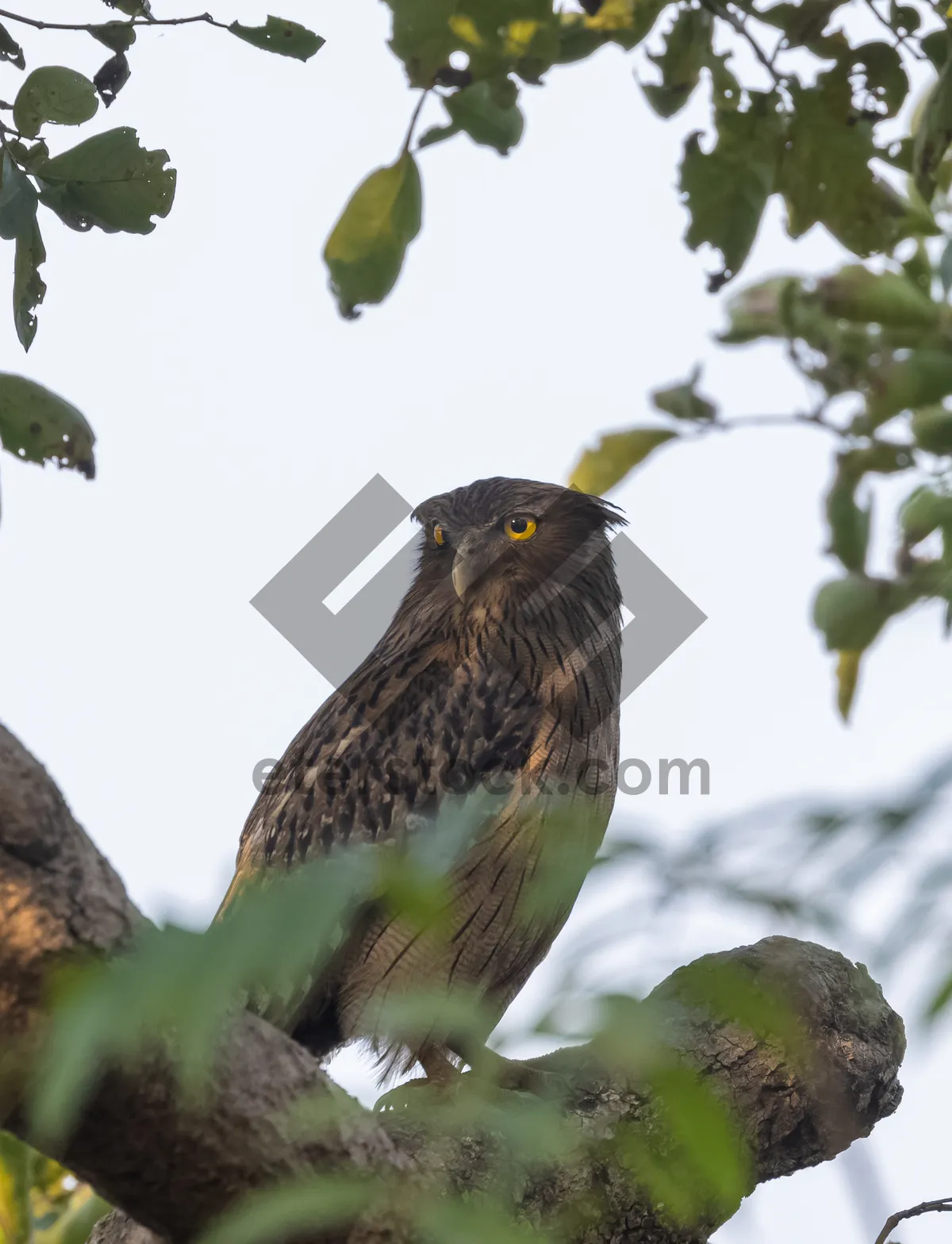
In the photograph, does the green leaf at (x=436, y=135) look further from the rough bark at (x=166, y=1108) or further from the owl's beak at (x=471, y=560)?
the owl's beak at (x=471, y=560)

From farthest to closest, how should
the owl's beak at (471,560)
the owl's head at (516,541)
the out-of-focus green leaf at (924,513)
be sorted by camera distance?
the owl's head at (516,541) → the owl's beak at (471,560) → the out-of-focus green leaf at (924,513)

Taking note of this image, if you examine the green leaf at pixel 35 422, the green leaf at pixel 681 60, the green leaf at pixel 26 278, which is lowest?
the green leaf at pixel 35 422

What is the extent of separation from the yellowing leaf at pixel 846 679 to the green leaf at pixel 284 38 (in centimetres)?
135

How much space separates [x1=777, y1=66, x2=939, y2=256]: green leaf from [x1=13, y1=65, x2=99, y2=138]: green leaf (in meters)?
1.19

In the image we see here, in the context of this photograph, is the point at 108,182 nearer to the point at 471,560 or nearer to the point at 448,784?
the point at 448,784

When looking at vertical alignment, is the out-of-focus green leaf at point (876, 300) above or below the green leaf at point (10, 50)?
above

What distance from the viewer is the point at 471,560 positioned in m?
4.46

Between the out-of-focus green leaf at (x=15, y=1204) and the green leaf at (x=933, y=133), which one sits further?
the out-of-focus green leaf at (x=15, y=1204)

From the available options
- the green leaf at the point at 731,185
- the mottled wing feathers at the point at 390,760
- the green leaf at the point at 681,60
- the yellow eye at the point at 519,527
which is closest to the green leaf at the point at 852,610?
the green leaf at the point at 731,185

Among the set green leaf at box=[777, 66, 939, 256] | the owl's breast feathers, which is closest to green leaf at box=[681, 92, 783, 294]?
green leaf at box=[777, 66, 939, 256]

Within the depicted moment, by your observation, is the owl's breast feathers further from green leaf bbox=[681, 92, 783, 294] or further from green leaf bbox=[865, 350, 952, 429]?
green leaf bbox=[865, 350, 952, 429]

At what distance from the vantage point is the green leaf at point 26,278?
2283mm

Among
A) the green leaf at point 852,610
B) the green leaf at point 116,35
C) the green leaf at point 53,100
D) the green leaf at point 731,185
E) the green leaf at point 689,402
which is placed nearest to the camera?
the green leaf at point 852,610

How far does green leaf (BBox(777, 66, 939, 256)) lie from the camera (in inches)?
94.4
